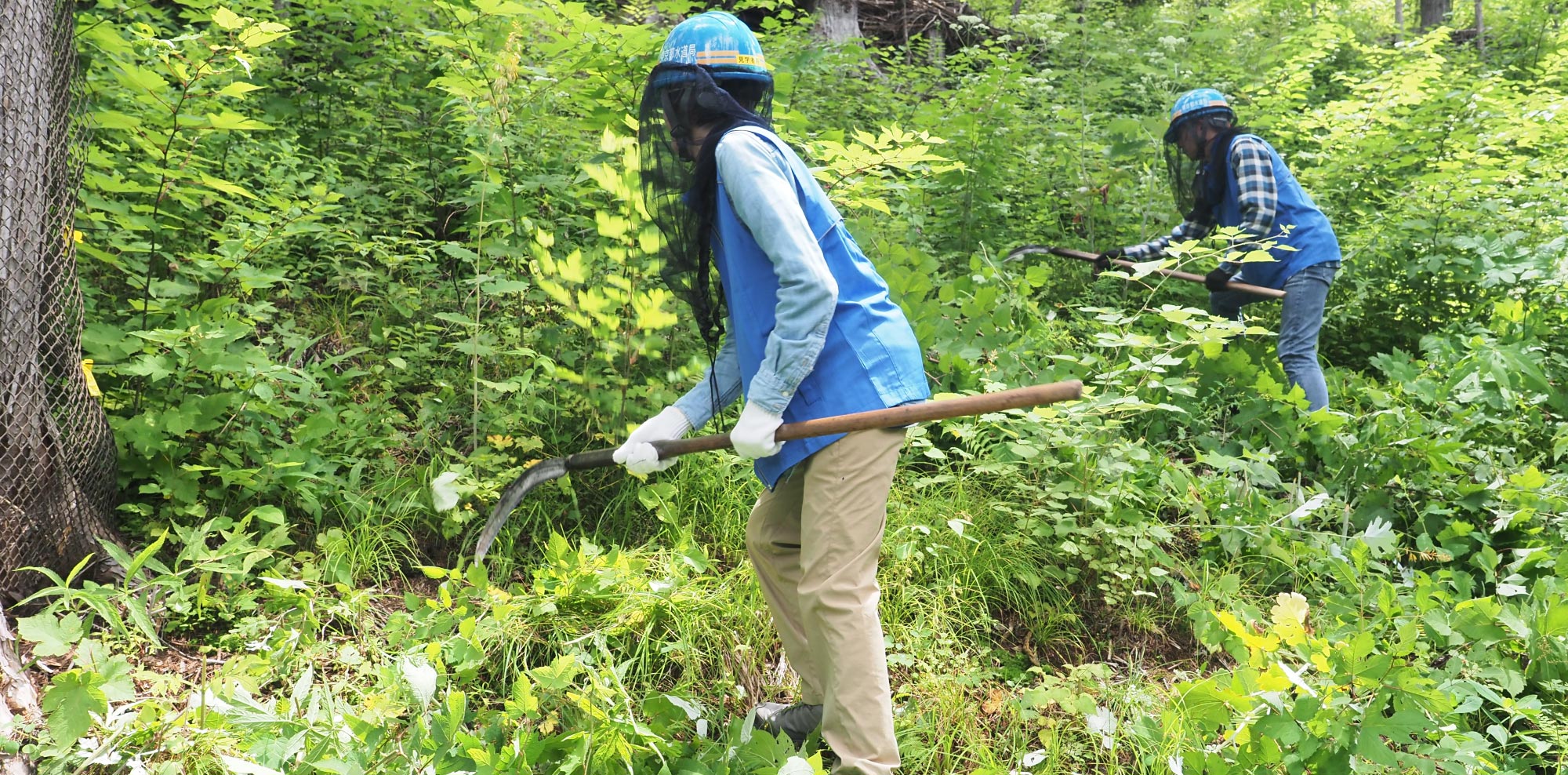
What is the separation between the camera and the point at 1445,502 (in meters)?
3.69

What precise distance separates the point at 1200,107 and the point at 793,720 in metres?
3.69

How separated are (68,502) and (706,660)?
197 cm

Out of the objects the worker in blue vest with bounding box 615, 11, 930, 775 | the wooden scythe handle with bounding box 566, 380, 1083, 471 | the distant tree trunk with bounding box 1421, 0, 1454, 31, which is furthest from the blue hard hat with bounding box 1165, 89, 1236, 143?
the distant tree trunk with bounding box 1421, 0, 1454, 31

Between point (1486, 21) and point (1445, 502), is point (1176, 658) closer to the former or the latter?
point (1445, 502)

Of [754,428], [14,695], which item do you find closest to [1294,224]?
[754,428]

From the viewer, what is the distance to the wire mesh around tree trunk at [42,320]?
2.71 metres

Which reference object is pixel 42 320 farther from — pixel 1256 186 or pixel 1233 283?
pixel 1233 283

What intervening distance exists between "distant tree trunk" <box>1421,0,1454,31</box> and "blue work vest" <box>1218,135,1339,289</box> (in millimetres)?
9518

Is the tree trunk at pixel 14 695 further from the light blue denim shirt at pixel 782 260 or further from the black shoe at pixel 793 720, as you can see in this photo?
the light blue denim shirt at pixel 782 260

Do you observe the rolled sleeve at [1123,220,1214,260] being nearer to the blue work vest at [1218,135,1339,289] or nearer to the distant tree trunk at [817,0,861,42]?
the blue work vest at [1218,135,1339,289]

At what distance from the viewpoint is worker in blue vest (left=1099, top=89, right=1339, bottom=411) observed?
4484 mm

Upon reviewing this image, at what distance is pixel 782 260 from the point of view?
2.03 metres

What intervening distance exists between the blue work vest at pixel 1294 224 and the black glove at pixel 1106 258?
542mm

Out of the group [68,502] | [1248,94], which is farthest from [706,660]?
[1248,94]
